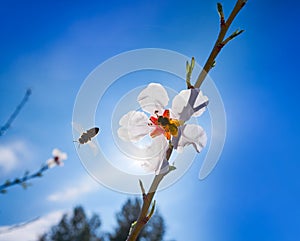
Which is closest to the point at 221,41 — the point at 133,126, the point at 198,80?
the point at 198,80

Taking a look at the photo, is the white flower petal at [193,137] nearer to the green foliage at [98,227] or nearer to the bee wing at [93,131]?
the bee wing at [93,131]

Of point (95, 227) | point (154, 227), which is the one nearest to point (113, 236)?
point (95, 227)

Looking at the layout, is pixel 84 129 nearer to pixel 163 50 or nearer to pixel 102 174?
pixel 102 174

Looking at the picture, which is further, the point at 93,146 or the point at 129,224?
the point at 129,224

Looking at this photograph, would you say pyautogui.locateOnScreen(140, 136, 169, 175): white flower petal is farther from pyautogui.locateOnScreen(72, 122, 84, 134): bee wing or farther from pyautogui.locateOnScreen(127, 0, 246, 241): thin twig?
pyautogui.locateOnScreen(72, 122, 84, 134): bee wing

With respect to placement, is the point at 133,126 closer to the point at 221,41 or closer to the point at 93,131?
the point at 93,131

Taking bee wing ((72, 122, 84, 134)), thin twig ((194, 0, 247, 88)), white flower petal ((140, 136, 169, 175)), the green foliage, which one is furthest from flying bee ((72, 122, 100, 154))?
the green foliage
